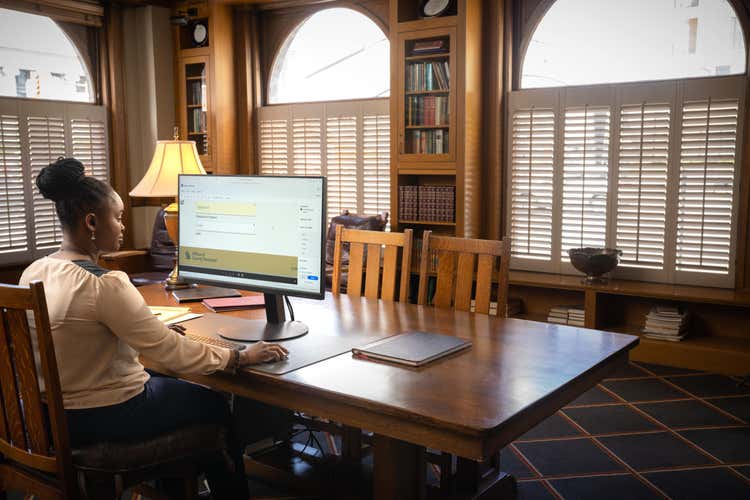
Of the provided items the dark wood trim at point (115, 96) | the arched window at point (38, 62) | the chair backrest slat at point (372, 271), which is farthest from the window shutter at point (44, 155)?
the chair backrest slat at point (372, 271)

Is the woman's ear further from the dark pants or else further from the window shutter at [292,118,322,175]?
the window shutter at [292,118,322,175]

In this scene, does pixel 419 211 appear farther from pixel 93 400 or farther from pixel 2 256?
pixel 93 400

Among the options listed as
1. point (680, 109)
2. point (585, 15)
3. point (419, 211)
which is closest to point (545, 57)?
point (585, 15)

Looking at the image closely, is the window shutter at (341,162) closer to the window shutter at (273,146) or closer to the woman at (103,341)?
the window shutter at (273,146)

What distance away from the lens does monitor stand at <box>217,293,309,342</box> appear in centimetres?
221

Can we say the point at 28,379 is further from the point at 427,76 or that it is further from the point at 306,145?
the point at 306,145

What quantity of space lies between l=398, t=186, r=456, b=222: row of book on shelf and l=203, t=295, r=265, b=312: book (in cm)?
257

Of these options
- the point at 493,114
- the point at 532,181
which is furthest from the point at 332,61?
the point at 532,181

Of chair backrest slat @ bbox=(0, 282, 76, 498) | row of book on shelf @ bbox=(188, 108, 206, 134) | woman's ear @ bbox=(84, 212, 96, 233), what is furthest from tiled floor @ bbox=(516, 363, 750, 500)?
row of book on shelf @ bbox=(188, 108, 206, 134)

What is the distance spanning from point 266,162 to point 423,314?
421 centimetres

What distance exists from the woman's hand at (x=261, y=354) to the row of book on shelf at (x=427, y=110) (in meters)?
3.45

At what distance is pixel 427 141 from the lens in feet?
17.2

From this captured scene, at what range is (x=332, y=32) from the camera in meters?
6.10

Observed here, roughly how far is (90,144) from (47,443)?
4.87 meters
